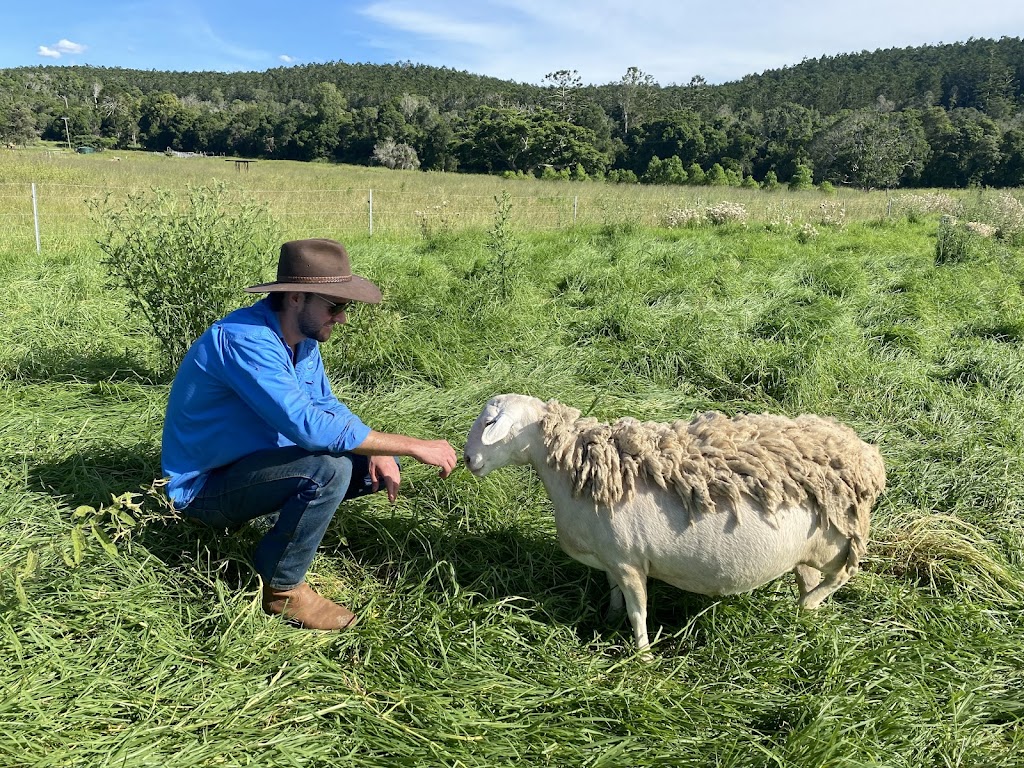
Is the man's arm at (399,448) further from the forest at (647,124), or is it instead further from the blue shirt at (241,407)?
the forest at (647,124)

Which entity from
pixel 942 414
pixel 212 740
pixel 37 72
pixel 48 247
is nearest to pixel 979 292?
pixel 942 414

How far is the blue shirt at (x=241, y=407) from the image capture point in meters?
2.36

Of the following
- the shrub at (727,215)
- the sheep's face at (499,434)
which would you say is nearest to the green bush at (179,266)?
the sheep's face at (499,434)

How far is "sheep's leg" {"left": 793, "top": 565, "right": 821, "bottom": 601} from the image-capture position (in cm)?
258

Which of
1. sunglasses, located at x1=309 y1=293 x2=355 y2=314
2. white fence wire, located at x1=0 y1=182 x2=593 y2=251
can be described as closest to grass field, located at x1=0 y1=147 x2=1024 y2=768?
sunglasses, located at x1=309 y1=293 x2=355 y2=314

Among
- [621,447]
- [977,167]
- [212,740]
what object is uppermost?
[977,167]

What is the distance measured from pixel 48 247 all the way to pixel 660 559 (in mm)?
11455

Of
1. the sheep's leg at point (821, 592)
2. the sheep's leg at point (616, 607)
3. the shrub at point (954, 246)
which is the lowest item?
the sheep's leg at point (616, 607)

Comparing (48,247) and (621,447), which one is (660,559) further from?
(48,247)

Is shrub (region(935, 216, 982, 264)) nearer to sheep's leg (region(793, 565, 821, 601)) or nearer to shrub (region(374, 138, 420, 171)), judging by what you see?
sheep's leg (region(793, 565, 821, 601))

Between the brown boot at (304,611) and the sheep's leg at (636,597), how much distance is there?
111 cm

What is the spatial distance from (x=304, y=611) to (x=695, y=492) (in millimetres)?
1647

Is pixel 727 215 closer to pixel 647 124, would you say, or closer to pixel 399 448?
pixel 399 448

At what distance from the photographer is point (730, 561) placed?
2.25 meters
